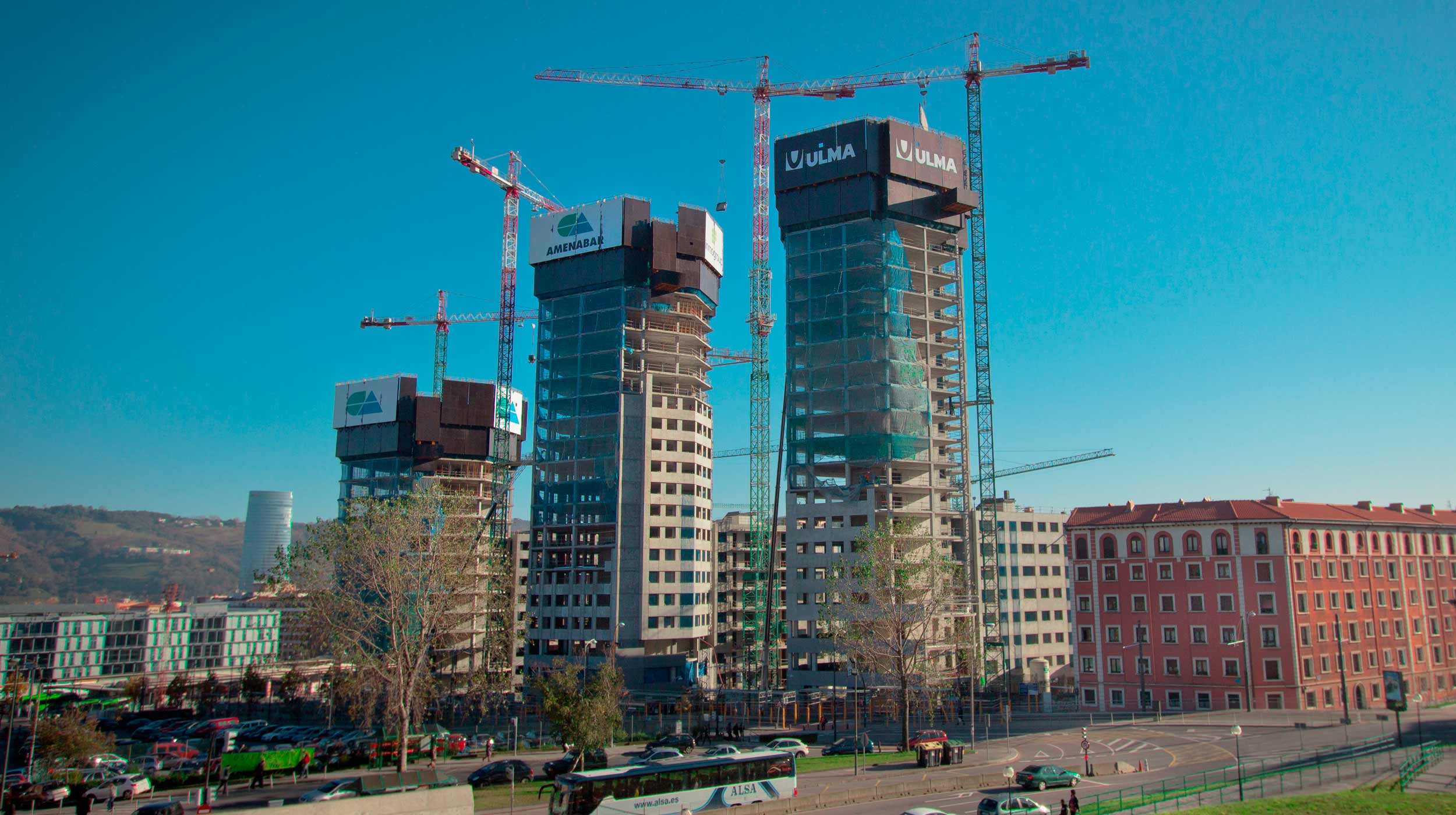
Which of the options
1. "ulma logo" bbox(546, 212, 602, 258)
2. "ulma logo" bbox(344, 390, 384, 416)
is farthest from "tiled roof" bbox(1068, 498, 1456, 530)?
"ulma logo" bbox(344, 390, 384, 416)

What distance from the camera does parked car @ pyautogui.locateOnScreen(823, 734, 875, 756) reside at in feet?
213

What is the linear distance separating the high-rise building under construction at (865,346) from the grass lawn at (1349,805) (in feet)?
222

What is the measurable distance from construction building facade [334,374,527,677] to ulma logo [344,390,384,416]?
105 millimetres

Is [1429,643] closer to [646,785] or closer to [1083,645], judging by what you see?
[1083,645]

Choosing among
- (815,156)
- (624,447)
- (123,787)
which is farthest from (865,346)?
(123,787)

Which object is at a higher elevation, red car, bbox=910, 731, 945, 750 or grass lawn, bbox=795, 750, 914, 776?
red car, bbox=910, 731, 945, 750

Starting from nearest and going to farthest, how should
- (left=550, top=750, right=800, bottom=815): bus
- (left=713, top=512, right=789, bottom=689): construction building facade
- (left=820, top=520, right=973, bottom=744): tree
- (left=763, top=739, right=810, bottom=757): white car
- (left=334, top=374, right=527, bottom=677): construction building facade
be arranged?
(left=550, top=750, right=800, bottom=815): bus, (left=763, top=739, right=810, bottom=757): white car, (left=820, top=520, right=973, bottom=744): tree, (left=713, top=512, right=789, bottom=689): construction building facade, (left=334, top=374, right=527, bottom=677): construction building facade

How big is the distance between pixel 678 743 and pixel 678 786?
2822 centimetres

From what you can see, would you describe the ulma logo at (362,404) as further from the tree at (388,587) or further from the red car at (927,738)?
the red car at (927,738)

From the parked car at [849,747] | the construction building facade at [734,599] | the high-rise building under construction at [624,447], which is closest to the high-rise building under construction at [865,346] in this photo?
the high-rise building under construction at [624,447]

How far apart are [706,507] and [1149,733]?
238 ft

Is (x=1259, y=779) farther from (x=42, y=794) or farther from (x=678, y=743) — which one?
(x=42, y=794)

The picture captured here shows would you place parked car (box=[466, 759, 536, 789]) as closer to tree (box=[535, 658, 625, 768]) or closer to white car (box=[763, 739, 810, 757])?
tree (box=[535, 658, 625, 768])

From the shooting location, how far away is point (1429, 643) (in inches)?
3691
